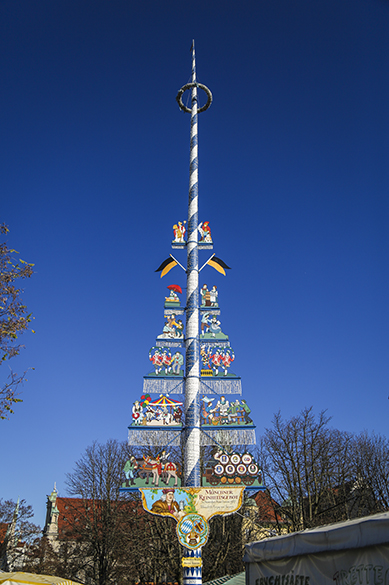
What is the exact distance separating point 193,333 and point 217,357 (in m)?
1.11

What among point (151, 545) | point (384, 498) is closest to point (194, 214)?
point (151, 545)

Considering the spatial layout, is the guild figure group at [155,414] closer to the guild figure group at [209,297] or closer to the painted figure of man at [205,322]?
the painted figure of man at [205,322]

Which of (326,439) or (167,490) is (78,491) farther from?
(167,490)

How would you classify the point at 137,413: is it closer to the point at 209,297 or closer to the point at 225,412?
the point at 225,412

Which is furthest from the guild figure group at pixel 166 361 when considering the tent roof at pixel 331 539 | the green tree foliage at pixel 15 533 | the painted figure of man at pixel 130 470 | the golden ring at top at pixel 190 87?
the green tree foliage at pixel 15 533

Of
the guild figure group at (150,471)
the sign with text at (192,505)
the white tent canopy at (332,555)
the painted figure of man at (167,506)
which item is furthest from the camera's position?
the guild figure group at (150,471)

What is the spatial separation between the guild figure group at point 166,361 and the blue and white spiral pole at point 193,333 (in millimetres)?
324

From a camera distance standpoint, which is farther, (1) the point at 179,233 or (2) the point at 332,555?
(1) the point at 179,233

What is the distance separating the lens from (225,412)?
14.3m

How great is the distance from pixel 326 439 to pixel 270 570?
19.5 meters

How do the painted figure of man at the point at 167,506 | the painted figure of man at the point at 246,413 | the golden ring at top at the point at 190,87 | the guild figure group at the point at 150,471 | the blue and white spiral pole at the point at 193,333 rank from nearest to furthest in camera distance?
1. the painted figure of man at the point at 167,506
2. the guild figure group at the point at 150,471
3. the blue and white spiral pole at the point at 193,333
4. the painted figure of man at the point at 246,413
5. the golden ring at top at the point at 190,87

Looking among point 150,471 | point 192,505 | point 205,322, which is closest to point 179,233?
point 205,322

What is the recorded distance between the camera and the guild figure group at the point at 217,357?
49.2ft

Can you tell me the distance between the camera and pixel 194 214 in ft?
56.5
